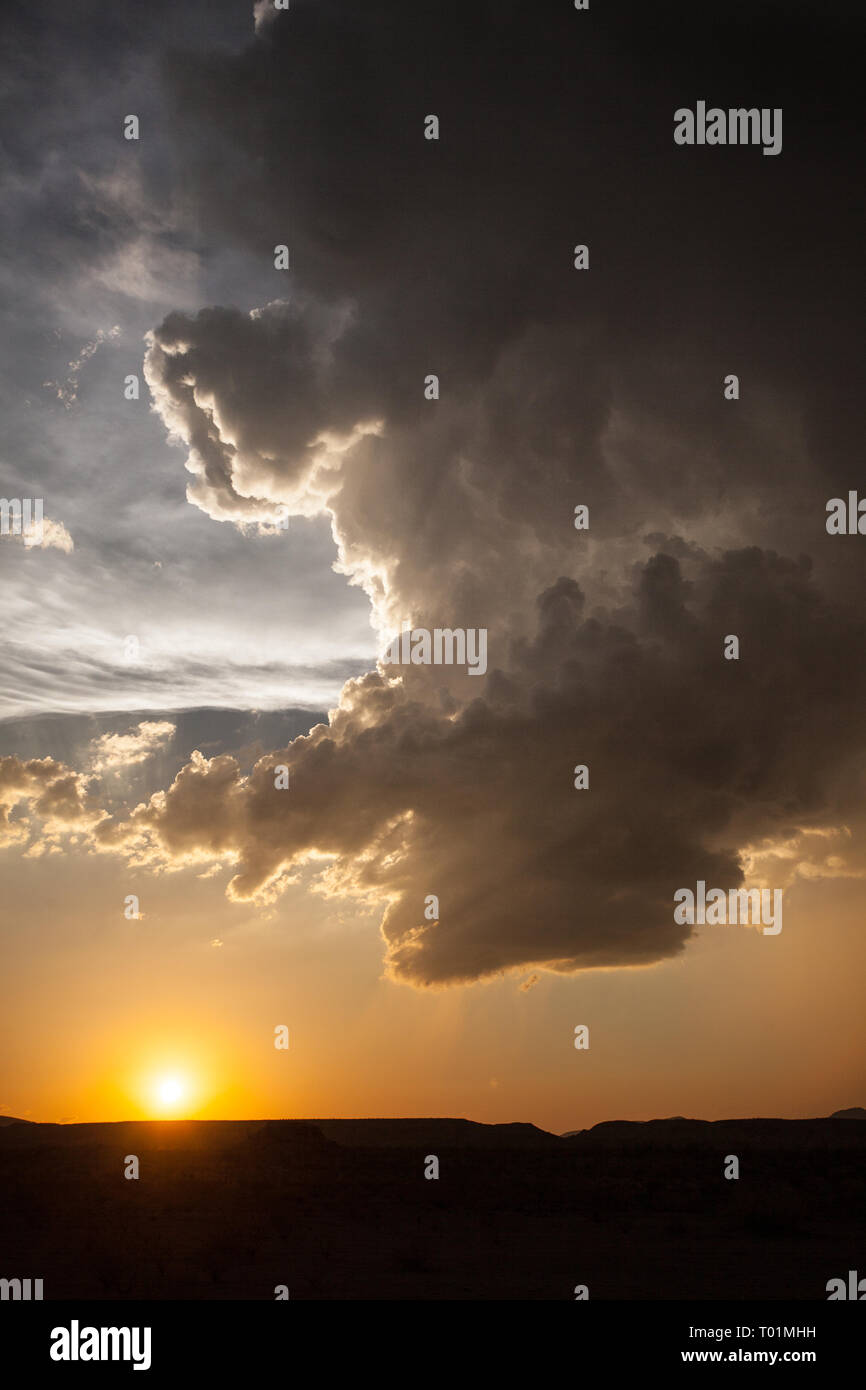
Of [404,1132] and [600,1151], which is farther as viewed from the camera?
[404,1132]

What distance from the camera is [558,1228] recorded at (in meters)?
28.0

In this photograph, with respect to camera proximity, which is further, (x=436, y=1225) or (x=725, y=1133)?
(x=725, y=1133)

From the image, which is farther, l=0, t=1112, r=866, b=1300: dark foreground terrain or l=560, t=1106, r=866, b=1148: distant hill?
l=560, t=1106, r=866, b=1148: distant hill

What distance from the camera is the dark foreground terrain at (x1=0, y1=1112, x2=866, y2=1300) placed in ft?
68.6

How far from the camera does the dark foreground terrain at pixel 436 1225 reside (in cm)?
2092

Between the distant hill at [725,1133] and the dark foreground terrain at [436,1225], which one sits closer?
the dark foreground terrain at [436,1225]

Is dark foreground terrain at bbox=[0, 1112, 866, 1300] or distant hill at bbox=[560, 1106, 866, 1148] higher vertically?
dark foreground terrain at bbox=[0, 1112, 866, 1300]

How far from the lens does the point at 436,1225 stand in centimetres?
2831
